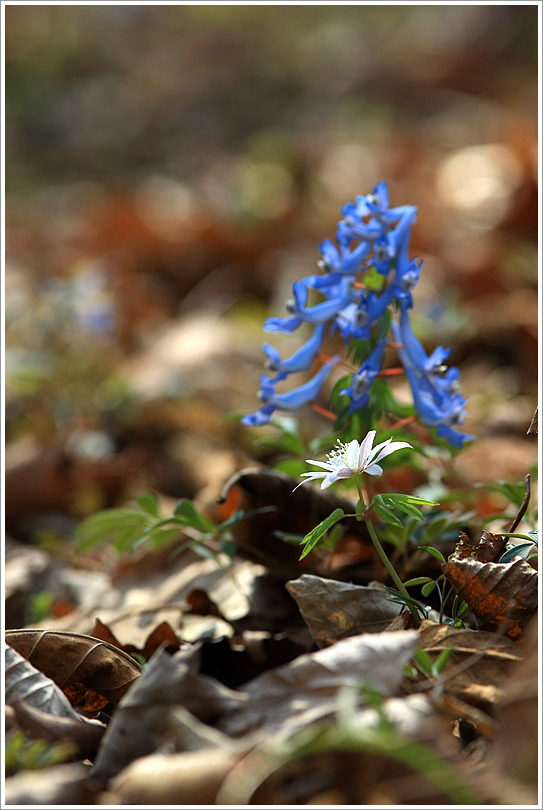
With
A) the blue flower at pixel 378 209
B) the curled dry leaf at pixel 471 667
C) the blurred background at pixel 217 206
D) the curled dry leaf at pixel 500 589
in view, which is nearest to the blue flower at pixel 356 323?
the blue flower at pixel 378 209

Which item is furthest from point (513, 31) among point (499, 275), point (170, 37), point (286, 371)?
point (286, 371)

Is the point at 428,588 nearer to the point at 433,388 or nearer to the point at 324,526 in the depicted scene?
the point at 324,526

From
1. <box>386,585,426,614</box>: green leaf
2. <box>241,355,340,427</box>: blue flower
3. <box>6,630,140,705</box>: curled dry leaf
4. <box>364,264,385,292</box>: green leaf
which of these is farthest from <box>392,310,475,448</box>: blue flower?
<box>6,630,140,705</box>: curled dry leaf

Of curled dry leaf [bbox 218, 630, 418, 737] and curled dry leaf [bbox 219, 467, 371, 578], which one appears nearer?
curled dry leaf [bbox 218, 630, 418, 737]

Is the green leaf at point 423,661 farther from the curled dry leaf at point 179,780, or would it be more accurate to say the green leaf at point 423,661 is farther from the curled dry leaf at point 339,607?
the curled dry leaf at point 179,780

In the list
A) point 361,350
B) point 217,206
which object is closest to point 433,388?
point 361,350

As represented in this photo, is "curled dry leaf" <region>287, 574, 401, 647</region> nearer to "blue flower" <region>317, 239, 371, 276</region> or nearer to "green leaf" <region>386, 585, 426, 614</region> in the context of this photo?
"green leaf" <region>386, 585, 426, 614</region>

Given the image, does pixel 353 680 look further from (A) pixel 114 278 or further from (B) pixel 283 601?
(A) pixel 114 278
